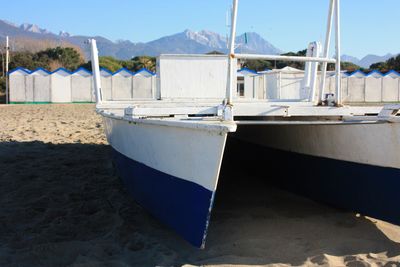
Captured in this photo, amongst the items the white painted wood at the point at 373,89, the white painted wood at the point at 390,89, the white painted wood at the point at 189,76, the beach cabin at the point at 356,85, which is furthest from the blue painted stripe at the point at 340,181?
the white painted wood at the point at 390,89

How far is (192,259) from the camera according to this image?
3.60m

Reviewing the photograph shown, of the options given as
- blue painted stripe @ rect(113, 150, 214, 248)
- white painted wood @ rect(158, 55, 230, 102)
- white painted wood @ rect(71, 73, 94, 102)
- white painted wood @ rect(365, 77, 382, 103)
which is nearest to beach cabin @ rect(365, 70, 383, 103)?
white painted wood @ rect(365, 77, 382, 103)

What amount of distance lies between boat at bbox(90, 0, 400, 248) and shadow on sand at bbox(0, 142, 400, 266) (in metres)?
0.19

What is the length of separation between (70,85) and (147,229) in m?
28.0

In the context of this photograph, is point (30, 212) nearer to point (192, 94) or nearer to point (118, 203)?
point (118, 203)

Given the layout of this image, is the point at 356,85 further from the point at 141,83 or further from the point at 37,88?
the point at 37,88

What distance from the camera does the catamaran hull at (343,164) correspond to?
402 cm

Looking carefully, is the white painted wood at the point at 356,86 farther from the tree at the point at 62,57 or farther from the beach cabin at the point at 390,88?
the tree at the point at 62,57

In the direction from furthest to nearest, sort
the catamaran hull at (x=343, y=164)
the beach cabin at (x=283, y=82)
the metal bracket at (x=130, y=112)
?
the beach cabin at (x=283, y=82), the metal bracket at (x=130, y=112), the catamaran hull at (x=343, y=164)

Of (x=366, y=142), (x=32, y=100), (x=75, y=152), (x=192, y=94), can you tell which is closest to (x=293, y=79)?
(x=192, y=94)

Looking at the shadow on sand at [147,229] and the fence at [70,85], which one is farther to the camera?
the fence at [70,85]

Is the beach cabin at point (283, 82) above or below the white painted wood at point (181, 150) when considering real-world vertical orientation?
above

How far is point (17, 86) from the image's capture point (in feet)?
98.0

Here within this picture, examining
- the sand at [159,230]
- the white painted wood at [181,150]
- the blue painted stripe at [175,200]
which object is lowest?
the sand at [159,230]
